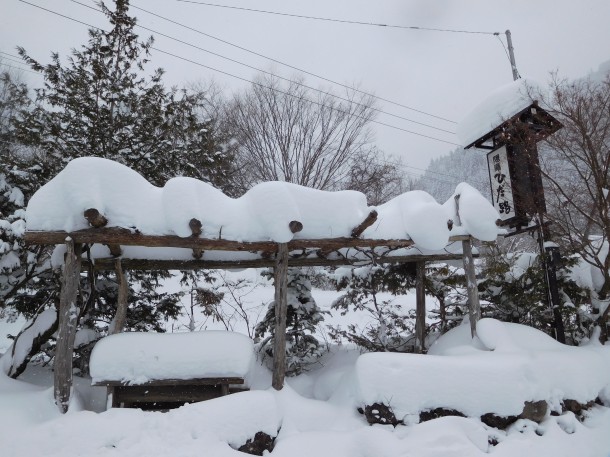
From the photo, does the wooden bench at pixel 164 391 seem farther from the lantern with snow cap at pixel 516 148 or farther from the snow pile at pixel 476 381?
the lantern with snow cap at pixel 516 148

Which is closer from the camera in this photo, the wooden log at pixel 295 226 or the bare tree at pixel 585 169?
the wooden log at pixel 295 226

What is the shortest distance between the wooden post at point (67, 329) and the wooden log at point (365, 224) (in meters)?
3.79

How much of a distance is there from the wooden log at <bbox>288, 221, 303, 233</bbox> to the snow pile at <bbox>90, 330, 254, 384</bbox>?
1.83 m

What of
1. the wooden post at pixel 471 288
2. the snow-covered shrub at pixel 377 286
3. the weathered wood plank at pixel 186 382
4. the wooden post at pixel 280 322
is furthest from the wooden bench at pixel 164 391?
the wooden post at pixel 471 288

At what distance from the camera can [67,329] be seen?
15.4 ft

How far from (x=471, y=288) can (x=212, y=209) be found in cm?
496

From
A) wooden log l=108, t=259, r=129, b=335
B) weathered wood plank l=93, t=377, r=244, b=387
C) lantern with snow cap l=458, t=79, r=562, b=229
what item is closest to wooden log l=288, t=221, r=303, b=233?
weathered wood plank l=93, t=377, r=244, b=387

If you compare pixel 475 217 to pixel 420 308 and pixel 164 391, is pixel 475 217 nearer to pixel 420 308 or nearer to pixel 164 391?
pixel 420 308

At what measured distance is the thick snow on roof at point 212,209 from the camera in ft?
14.1

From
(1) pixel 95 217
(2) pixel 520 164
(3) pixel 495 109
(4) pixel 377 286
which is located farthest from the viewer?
(4) pixel 377 286

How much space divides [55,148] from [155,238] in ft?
13.1

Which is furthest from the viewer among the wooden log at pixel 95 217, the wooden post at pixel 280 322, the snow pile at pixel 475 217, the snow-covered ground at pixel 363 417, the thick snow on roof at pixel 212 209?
the snow pile at pixel 475 217

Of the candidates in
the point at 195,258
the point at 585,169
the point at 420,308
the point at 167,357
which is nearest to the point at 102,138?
the point at 195,258

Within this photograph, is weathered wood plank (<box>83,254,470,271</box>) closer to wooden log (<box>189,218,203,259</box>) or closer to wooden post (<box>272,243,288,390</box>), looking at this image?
wooden post (<box>272,243,288,390</box>)
